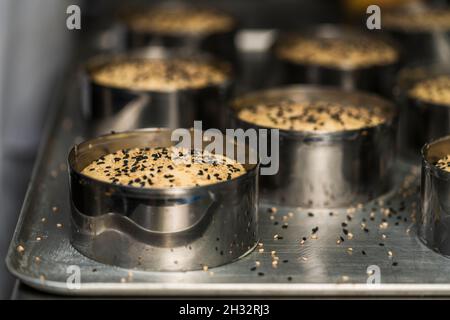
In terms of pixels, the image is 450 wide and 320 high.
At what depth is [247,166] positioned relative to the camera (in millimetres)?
2338

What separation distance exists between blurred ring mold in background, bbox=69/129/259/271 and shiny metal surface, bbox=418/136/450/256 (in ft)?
1.54

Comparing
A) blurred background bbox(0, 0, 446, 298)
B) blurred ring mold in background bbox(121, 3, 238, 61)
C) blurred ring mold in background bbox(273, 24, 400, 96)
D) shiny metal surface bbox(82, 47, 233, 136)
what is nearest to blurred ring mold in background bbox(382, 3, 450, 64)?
blurred ring mold in background bbox(273, 24, 400, 96)

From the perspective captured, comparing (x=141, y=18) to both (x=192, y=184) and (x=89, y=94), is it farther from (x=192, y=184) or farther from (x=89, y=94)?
(x=192, y=184)

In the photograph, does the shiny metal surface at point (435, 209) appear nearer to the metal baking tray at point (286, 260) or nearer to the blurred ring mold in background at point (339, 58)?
the metal baking tray at point (286, 260)

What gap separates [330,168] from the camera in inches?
98.6

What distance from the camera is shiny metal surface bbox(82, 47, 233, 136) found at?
291cm

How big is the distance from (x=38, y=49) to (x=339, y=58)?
1406 mm

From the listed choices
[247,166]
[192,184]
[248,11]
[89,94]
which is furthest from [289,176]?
[248,11]

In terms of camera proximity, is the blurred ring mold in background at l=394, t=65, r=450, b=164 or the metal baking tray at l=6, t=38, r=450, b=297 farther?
the blurred ring mold in background at l=394, t=65, r=450, b=164

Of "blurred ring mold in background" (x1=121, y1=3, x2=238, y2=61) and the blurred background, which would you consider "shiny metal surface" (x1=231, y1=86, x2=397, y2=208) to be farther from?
"blurred ring mold in background" (x1=121, y1=3, x2=238, y2=61)

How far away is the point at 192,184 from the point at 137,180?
14cm

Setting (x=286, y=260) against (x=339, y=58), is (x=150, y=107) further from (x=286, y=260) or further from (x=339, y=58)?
(x=339, y=58)

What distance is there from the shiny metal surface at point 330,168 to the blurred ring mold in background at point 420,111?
279 mm

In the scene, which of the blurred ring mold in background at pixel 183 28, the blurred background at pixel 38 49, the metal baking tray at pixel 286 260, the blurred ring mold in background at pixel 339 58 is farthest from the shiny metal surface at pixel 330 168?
the blurred ring mold in background at pixel 183 28
